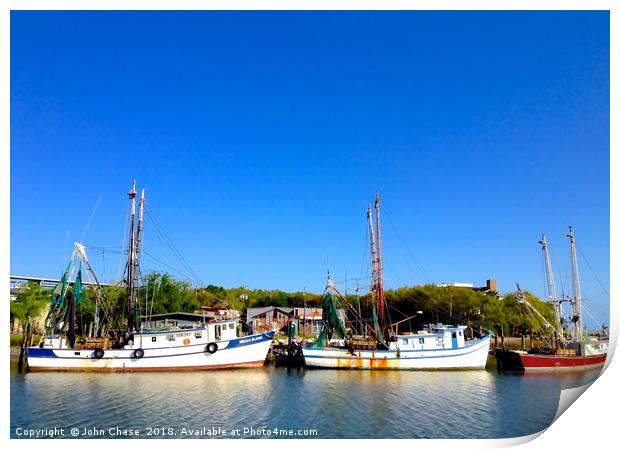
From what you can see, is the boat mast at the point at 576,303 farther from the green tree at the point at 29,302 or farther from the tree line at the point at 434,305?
the green tree at the point at 29,302

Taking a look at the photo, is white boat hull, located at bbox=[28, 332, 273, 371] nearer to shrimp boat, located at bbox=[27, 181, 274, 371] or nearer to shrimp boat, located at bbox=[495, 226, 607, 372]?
shrimp boat, located at bbox=[27, 181, 274, 371]

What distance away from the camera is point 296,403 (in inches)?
470

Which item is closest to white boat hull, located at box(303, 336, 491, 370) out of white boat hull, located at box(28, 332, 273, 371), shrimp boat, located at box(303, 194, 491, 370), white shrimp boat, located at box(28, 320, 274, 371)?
shrimp boat, located at box(303, 194, 491, 370)

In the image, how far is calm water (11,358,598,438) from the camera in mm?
9883

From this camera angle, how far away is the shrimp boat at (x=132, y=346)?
55.8 feet

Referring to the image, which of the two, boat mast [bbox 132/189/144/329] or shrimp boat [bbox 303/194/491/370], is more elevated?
boat mast [bbox 132/189/144/329]

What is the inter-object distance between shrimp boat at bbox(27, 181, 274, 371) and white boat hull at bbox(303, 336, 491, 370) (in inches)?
90.8

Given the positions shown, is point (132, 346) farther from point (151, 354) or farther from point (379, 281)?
point (379, 281)

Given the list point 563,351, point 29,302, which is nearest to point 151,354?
point 29,302

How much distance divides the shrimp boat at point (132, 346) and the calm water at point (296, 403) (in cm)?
70

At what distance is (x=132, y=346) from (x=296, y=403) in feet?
25.9

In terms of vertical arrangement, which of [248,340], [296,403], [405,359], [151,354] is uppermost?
[248,340]
